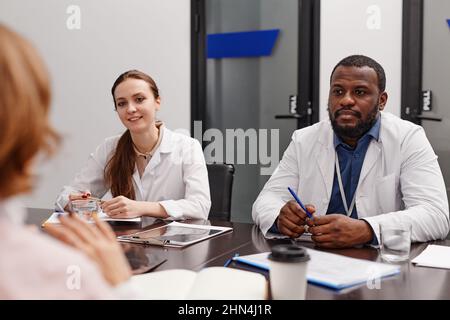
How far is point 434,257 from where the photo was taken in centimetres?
156

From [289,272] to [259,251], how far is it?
1.75 feet

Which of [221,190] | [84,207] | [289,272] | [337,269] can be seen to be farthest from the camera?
[221,190]

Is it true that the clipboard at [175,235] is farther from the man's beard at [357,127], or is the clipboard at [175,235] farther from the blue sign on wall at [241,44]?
the blue sign on wall at [241,44]

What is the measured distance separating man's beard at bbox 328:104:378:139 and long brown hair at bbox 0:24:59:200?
1782mm

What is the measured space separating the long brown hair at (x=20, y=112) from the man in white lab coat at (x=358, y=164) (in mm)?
1326

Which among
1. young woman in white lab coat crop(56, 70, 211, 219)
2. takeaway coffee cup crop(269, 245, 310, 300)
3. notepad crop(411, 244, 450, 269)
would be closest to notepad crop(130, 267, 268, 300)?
takeaway coffee cup crop(269, 245, 310, 300)

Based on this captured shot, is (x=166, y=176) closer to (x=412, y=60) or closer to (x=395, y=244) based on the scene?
(x=395, y=244)

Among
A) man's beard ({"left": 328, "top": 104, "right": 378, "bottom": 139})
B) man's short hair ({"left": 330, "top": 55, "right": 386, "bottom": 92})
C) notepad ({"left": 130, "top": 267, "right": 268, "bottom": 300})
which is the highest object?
man's short hair ({"left": 330, "top": 55, "right": 386, "bottom": 92})

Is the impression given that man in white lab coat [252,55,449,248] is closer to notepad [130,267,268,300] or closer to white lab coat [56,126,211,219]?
white lab coat [56,126,211,219]

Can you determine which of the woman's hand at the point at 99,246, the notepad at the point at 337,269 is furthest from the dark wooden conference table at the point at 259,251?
the woman's hand at the point at 99,246

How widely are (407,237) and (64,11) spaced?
4.28 meters

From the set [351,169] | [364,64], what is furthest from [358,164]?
[364,64]

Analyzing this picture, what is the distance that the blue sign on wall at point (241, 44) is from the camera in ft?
14.2

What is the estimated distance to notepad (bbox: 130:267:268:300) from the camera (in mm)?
1119
